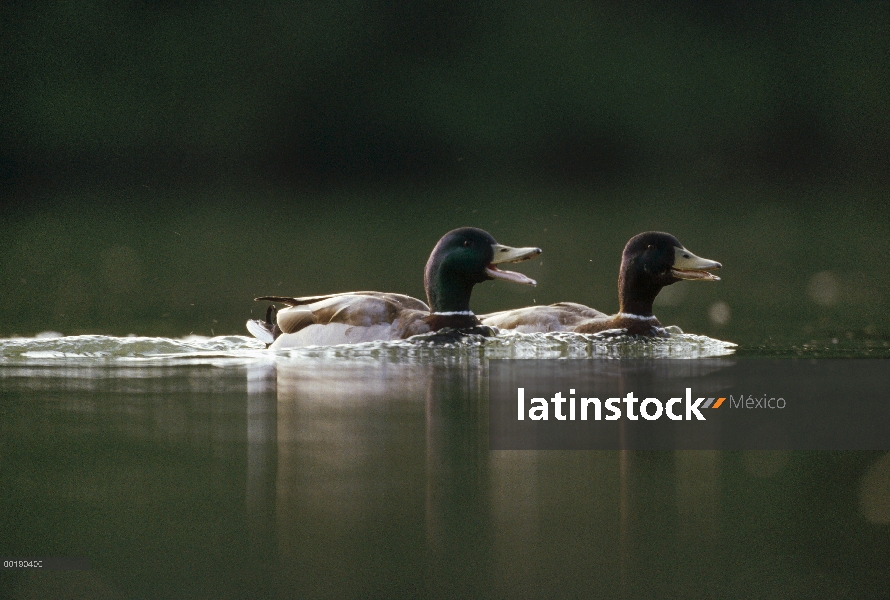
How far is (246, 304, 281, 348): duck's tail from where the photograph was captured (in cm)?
967

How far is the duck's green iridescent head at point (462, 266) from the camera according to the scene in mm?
8828

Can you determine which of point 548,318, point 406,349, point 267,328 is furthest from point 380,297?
point 267,328

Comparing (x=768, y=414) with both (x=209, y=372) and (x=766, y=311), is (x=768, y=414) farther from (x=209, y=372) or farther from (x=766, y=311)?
(x=766, y=311)

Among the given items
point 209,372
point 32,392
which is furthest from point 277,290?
point 32,392

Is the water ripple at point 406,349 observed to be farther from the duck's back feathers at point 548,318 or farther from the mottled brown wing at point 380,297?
the mottled brown wing at point 380,297

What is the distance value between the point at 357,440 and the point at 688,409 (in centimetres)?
190

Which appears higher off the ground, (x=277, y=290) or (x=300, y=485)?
(x=277, y=290)

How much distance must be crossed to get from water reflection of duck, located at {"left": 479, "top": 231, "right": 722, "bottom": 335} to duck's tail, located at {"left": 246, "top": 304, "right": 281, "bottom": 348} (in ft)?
5.83

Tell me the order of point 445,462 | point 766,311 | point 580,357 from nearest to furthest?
point 445,462
point 580,357
point 766,311

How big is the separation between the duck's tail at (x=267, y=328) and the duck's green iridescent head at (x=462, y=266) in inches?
56.4

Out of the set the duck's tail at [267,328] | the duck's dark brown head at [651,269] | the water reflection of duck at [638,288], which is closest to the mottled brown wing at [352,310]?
the duck's tail at [267,328]

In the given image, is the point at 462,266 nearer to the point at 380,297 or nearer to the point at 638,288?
the point at 380,297

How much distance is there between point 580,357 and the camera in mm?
8508

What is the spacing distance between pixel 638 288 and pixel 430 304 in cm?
146
